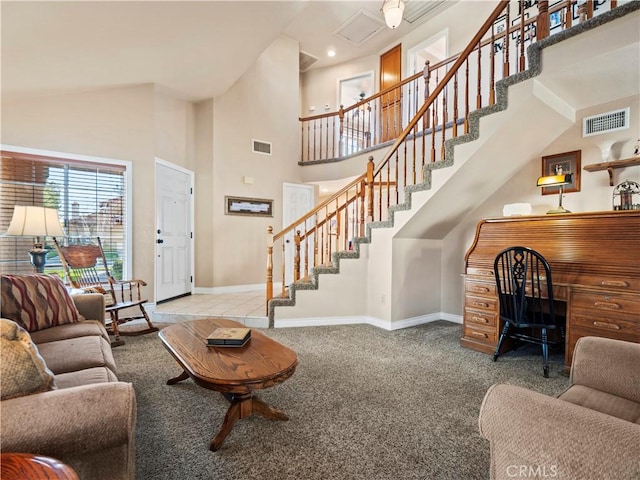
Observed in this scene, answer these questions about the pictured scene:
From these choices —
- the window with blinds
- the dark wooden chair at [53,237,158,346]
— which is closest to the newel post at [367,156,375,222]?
the dark wooden chair at [53,237,158,346]

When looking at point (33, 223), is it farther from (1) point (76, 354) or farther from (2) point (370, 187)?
(2) point (370, 187)

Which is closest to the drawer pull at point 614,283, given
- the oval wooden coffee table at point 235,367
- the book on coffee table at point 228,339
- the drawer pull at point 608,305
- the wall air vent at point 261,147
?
the drawer pull at point 608,305

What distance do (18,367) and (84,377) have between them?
662mm

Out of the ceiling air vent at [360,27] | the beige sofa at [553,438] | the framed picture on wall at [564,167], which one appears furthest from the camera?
the ceiling air vent at [360,27]

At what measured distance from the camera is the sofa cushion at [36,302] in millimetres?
2074

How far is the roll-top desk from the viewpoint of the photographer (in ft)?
7.57

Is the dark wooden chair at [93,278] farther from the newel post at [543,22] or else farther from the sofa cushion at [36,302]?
the newel post at [543,22]

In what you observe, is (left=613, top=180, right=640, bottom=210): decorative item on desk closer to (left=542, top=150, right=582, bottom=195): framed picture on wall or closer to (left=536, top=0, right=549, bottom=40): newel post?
(left=542, top=150, right=582, bottom=195): framed picture on wall

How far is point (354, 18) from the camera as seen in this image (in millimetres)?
5551

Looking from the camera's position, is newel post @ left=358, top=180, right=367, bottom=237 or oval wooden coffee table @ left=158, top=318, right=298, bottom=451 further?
newel post @ left=358, top=180, right=367, bottom=237

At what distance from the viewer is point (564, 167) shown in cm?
322

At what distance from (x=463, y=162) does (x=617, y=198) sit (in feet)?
4.39

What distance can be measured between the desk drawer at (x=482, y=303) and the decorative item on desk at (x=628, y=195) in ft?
4.29

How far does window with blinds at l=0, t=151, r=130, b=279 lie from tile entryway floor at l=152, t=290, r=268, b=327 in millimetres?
815
